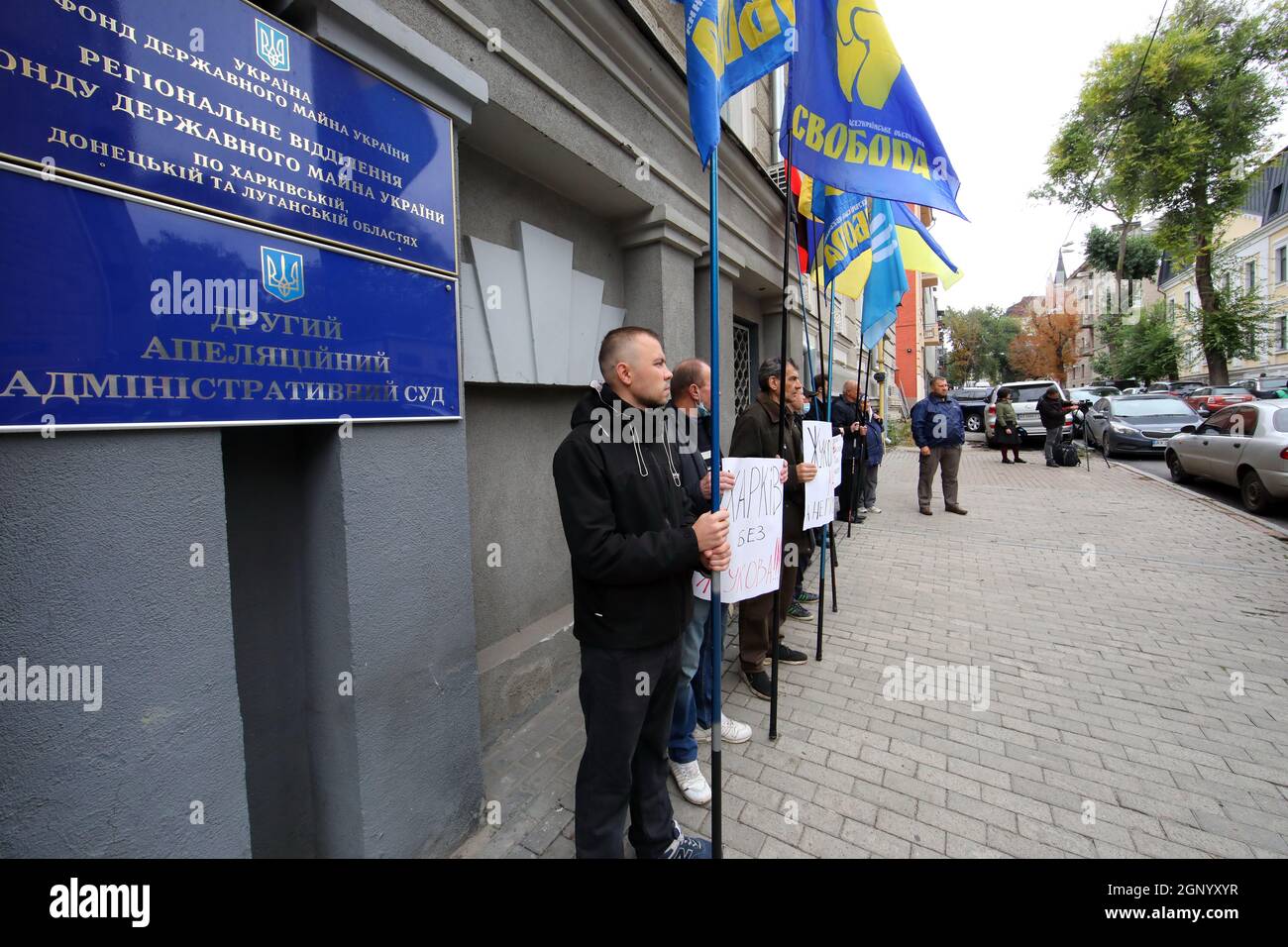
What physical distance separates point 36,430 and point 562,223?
10.7ft

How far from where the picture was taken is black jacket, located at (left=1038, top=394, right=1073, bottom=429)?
12.3 metres

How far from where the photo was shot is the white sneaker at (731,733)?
10.1 feet

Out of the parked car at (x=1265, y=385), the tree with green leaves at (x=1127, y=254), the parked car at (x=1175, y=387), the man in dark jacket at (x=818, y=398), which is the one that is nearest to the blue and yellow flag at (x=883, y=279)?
the man in dark jacket at (x=818, y=398)

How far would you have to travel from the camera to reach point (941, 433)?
26.9 feet

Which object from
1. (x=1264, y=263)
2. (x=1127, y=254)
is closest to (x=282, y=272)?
(x=1264, y=263)

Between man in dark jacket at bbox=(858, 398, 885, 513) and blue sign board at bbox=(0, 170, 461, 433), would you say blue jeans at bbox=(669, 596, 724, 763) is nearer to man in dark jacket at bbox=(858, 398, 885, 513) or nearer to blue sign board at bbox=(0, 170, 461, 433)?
blue sign board at bbox=(0, 170, 461, 433)

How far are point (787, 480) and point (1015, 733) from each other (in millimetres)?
1962

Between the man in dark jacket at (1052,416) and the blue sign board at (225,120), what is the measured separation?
46.8 ft

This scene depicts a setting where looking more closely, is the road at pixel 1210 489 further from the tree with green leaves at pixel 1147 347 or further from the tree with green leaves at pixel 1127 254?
the tree with green leaves at pixel 1127 254

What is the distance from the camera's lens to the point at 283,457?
85.7 inches

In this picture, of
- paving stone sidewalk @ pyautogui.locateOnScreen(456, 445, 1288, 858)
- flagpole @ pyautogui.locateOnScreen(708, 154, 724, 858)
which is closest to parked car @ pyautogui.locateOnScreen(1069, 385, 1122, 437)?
paving stone sidewalk @ pyautogui.locateOnScreen(456, 445, 1288, 858)

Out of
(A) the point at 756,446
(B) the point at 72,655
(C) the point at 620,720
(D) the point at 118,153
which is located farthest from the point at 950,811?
(D) the point at 118,153

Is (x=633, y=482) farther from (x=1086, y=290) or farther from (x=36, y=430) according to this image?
(x=1086, y=290)

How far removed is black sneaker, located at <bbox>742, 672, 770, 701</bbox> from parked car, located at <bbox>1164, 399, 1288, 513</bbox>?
8.88 metres
